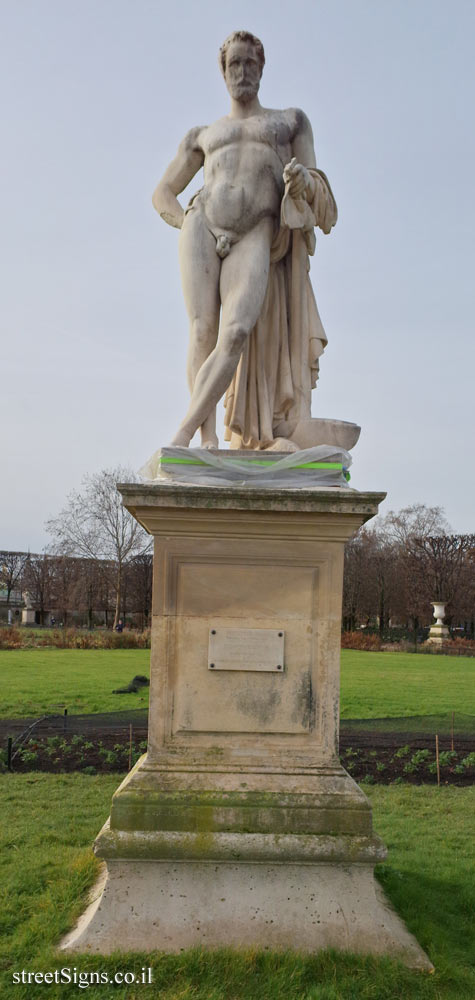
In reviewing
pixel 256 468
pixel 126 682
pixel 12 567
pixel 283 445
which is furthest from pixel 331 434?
pixel 12 567

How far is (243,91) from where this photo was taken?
183 inches

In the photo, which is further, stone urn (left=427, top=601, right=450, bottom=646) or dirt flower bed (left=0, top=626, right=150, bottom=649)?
stone urn (left=427, top=601, right=450, bottom=646)

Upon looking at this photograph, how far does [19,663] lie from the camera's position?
1981 cm

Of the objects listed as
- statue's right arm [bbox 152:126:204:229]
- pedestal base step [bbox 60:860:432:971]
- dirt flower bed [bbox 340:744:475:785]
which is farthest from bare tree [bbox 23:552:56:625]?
pedestal base step [bbox 60:860:432:971]

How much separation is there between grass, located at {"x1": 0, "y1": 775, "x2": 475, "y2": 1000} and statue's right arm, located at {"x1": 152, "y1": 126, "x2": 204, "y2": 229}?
13.6 feet

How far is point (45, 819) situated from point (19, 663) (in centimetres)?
1408

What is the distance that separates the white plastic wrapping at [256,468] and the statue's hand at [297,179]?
1.53 m

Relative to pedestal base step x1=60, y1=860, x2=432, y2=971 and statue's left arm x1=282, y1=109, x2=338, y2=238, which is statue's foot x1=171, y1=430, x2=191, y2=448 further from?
pedestal base step x1=60, y1=860, x2=432, y2=971

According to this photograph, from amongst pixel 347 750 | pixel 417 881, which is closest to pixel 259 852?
pixel 417 881

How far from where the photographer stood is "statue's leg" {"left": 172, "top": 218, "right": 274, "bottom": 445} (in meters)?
4.43

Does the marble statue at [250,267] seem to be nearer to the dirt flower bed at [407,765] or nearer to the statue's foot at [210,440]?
the statue's foot at [210,440]

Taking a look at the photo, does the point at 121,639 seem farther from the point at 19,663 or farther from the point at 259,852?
the point at 259,852

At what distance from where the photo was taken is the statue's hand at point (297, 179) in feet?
14.0

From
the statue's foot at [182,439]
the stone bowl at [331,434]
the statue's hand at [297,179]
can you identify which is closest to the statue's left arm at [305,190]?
the statue's hand at [297,179]
